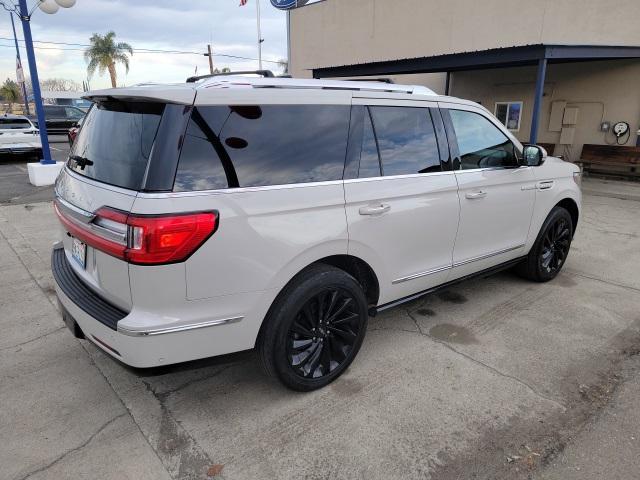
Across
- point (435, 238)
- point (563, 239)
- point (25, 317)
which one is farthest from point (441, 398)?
point (25, 317)

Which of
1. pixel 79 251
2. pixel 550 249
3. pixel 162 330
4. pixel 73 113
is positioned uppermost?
pixel 73 113

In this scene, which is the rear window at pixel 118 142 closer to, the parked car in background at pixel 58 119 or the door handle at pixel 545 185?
the door handle at pixel 545 185

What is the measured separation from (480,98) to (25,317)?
14506 millimetres

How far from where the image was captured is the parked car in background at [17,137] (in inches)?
532

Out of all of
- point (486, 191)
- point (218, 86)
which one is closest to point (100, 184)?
point (218, 86)

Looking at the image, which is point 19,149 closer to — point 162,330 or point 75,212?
point 75,212

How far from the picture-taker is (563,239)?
4.82m

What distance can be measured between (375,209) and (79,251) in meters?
1.78

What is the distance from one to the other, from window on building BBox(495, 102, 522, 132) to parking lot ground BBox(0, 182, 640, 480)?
11236 mm

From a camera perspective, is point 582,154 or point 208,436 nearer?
point 208,436

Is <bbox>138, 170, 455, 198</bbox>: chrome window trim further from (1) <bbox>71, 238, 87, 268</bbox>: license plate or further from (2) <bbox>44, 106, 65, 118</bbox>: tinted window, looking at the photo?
(2) <bbox>44, 106, 65, 118</bbox>: tinted window

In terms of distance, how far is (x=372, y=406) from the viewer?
2775mm

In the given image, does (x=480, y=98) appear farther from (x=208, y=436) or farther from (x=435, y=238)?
(x=208, y=436)

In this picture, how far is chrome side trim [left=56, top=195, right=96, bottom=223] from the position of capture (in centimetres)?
239
